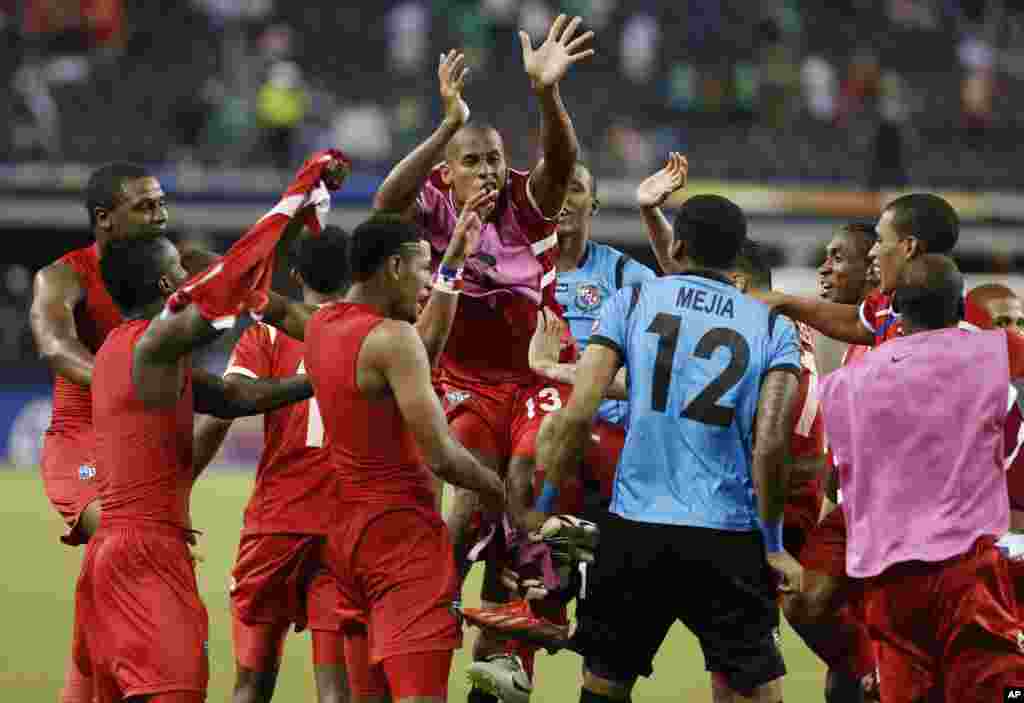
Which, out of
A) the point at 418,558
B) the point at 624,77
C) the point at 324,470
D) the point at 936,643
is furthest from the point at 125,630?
the point at 624,77

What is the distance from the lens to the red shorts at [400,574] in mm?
7027

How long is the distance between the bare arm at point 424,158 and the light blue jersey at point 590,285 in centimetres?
166

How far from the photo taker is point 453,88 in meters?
8.29

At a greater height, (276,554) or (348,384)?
(348,384)

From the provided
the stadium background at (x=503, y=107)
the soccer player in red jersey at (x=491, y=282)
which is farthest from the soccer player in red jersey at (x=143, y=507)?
the stadium background at (x=503, y=107)

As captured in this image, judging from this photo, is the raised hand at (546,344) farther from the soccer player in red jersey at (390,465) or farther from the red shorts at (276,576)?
the red shorts at (276,576)

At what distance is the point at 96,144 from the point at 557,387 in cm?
1983

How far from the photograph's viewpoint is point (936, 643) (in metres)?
6.65

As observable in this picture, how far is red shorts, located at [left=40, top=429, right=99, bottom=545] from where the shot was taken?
8.31 meters

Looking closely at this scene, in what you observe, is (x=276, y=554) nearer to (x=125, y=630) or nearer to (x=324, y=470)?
(x=324, y=470)

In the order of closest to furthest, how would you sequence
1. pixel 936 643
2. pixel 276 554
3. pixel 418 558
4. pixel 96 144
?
pixel 936 643 → pixel 418 558 → pixel 276 554 → pixel 96 144

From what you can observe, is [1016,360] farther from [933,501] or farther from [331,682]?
[331,682]

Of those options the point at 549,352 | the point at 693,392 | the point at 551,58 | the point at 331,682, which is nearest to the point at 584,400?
the point at 693,392

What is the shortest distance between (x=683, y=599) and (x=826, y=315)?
183 centimetres
